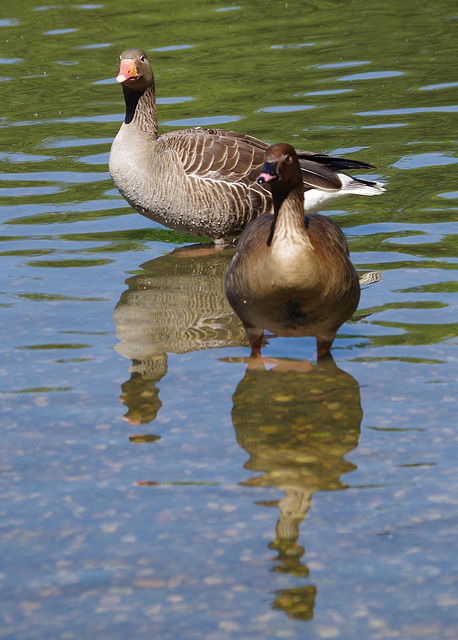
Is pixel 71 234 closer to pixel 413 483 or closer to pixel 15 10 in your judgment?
pixel 413 483

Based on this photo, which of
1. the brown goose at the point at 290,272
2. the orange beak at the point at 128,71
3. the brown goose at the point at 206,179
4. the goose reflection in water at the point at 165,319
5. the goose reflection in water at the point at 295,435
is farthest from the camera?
the orange beak at the point at 128,71

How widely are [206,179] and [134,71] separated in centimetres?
156

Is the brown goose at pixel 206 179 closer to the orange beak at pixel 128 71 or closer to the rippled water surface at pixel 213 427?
the orange beak at pixel 128 71

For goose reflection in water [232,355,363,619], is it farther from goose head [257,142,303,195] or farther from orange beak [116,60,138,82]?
orange beak [116,60,138,82]

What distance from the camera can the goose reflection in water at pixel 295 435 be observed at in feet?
16.6

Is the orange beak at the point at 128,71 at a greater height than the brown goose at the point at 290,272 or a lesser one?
greater

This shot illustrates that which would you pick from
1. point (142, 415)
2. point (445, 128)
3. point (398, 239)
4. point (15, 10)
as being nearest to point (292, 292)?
point (142, 415)

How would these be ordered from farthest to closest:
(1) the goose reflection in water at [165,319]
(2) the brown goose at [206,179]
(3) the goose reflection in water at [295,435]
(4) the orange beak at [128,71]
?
(4) the orange beak at [128,71] < (2) the brown goose at [206,179] < (1) the goose reflection in water at [165,319] < (3) the goose reflection in water at [295,435]

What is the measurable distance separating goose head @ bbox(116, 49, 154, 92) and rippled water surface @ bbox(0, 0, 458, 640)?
1600 millimetres

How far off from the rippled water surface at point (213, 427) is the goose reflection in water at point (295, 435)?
16mm

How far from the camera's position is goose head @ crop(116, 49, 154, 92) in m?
10.7

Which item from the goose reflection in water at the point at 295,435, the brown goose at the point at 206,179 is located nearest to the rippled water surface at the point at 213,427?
the goose reflection in water at the point at 295,435

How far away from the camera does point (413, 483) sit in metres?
5.65

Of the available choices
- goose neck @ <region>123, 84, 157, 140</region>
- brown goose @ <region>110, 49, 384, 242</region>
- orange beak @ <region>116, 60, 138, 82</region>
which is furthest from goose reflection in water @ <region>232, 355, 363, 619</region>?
orange beak @ <region>116, 60, 138, 82</region>
